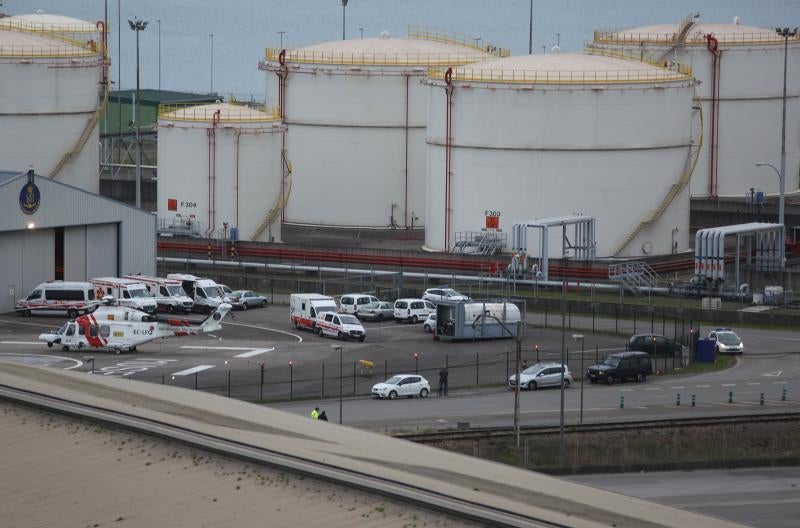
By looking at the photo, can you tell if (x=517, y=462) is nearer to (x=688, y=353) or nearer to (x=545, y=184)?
(x=688, y=353)

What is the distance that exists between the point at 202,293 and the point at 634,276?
15.7 metres

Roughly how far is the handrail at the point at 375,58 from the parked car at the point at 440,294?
19344 millimetres

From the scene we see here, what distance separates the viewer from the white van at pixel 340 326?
54.8 meters

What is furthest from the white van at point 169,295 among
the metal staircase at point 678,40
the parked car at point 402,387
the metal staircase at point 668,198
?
the metal staircase at point 678,40

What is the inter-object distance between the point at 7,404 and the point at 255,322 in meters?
29.0

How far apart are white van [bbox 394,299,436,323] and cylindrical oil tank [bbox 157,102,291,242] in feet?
47.8

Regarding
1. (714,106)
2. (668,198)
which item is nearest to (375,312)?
(668,198)

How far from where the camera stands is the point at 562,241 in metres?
67.4

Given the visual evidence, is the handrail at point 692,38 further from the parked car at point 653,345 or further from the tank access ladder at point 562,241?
the parked car at point 653,345

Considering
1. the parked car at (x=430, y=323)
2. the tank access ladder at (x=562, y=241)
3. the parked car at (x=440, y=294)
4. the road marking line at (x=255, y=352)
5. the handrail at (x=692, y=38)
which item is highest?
the handrail at (x=692, y=38)

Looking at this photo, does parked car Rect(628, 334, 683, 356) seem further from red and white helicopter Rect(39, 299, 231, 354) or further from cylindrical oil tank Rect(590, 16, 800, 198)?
cylindrical oil tank Rect(590, 16, 800, 198)

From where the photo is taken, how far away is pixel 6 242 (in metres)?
58.5

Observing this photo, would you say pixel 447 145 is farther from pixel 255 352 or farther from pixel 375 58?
pixel 255 352

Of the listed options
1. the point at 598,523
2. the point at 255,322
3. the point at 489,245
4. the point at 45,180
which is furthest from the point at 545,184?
the point at 598,523
